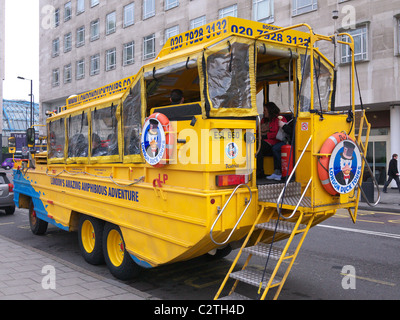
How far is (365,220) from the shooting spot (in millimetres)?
11523

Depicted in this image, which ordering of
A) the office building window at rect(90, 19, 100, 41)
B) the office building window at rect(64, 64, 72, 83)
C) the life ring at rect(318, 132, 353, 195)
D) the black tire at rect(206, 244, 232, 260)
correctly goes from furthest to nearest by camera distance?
the office building window at rect(64, 64, 72, 83)
the office building window at rect(90, 19, 100, 41)
the black tire at rect(206, 244, 232, 260)
the life ring at rect(318, 132, 353, 195)

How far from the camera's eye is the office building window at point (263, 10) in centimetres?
2259

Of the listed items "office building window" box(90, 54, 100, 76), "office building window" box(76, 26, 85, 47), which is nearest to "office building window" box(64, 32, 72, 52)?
"office building window" box(76, 26, 85, 47)

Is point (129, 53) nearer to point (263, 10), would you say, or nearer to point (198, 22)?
point (198, 22)

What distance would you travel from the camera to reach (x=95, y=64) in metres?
35.4

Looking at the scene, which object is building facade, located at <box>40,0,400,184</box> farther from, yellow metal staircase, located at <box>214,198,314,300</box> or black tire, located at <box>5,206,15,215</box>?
black tire, located at <box>5,206,15,215</box>

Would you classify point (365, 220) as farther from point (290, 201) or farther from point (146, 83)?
point (146, 83)

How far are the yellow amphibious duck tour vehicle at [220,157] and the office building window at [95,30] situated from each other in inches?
1237

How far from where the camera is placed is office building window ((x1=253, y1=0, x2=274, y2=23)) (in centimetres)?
2259

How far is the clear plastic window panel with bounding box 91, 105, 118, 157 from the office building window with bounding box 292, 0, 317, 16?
675 inches

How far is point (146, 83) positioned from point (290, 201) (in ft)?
8.29

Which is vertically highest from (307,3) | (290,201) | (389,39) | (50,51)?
(50,51)

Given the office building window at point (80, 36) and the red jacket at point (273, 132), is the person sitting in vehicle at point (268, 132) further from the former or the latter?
the office building window at point (80, 36)
